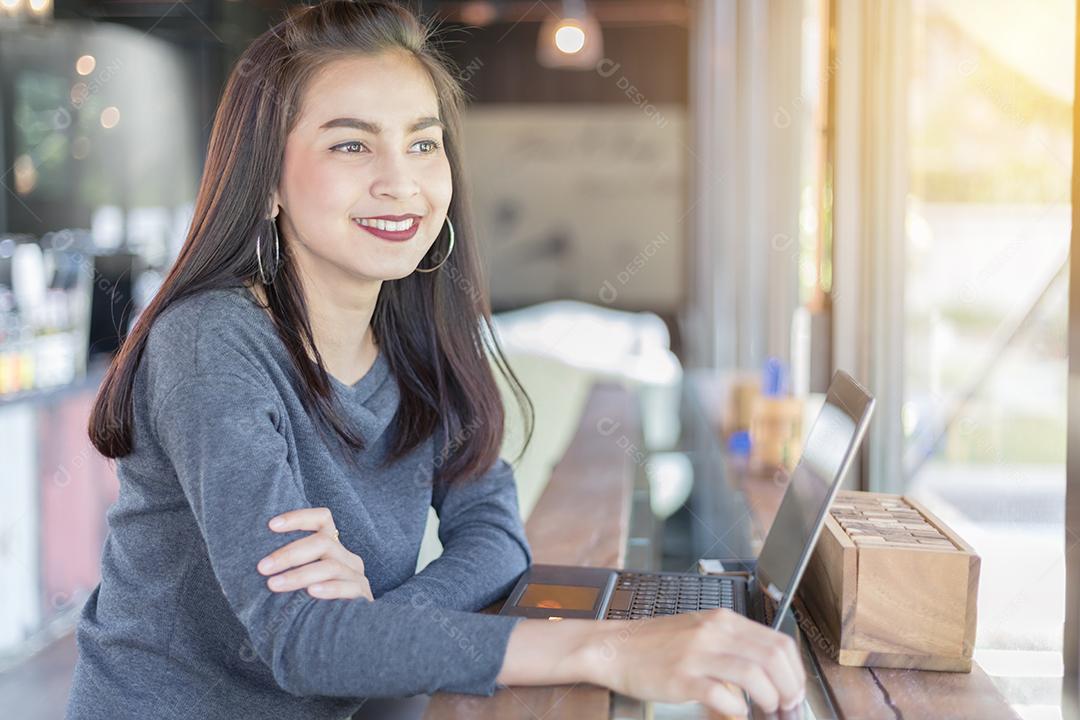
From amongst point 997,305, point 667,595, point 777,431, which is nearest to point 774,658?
point 667,595

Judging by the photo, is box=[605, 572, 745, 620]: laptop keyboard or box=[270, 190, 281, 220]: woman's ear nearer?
box=[605, 572, 745, 620]: laptop keyboard

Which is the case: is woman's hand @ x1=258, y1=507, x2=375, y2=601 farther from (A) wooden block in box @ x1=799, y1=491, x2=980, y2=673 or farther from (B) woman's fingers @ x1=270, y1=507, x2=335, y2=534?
(A) wooden block in box @ x1=799, y1=491, x2=980, y2=673

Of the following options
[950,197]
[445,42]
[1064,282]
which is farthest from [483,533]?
[950,197]

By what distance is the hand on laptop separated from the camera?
2.71ft

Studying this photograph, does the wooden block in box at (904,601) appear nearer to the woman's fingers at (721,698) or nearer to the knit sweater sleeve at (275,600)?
the woman's fingers at (721,698)

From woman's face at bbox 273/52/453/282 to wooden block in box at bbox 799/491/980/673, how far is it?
58 centimetres

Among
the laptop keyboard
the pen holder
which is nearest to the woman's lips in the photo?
the laptop keyboard

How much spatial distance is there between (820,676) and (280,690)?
0.55 meters

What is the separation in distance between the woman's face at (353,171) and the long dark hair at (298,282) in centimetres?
2

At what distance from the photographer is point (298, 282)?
1236 millimetres

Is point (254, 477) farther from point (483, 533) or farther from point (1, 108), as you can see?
point (1, 108)

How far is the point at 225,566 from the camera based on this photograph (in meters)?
0.94

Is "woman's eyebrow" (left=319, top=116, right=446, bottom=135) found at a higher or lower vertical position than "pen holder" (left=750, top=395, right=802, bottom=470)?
higher

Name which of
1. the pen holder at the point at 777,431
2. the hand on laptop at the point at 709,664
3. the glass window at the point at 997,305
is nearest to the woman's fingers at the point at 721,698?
the hand on laptop at the point at 709,664
